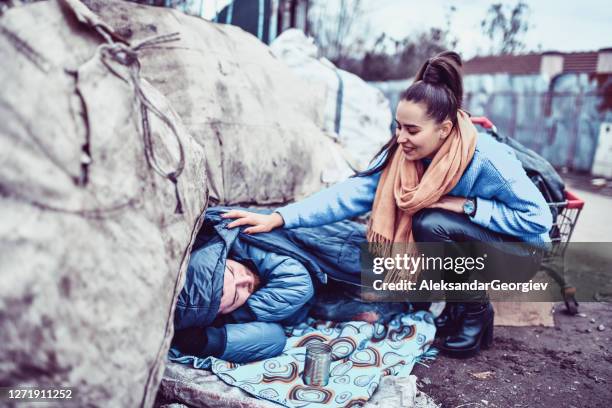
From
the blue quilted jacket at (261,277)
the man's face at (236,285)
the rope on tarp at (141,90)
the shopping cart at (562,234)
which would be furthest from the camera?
the shopping cart at (562,234)

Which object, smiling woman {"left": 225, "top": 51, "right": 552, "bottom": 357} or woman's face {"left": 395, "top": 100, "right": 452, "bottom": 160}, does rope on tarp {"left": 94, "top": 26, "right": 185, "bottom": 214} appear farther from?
woman's face {"left": 395, "top": 100, "right": 452, "bottom": 160}

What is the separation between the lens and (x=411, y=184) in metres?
2.17

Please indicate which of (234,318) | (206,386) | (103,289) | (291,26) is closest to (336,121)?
(291,26)

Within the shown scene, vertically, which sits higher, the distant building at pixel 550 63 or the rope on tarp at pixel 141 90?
the distant building at pixel 550 63

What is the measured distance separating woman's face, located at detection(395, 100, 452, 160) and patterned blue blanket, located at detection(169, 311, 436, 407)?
86 cm

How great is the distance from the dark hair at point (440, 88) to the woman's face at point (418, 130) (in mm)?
25

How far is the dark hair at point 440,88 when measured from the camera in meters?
2.04

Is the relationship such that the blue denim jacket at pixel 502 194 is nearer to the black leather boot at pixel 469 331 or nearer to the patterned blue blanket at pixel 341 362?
the black leather boot at pixel 469 331

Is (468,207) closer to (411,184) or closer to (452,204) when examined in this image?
(452,204)

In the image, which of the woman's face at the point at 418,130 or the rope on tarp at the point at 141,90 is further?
the woman's face at the point at 418,130

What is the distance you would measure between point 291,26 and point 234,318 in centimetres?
398

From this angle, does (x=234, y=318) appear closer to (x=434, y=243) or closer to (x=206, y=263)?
(x=206, y=263)

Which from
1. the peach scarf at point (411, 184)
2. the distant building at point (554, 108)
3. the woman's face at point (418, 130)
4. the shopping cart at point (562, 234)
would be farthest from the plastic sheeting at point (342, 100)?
the distant building at point (554, 108)

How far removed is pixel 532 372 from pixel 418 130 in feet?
3.94
